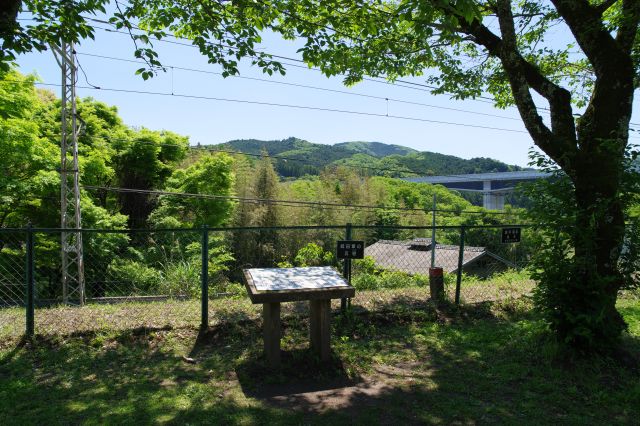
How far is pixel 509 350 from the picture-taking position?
5195 mm

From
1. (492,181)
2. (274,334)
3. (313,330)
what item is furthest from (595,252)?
(492,181)

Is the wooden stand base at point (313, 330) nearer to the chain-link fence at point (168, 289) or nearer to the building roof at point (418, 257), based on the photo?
the chain-link fence at point (168, 289)

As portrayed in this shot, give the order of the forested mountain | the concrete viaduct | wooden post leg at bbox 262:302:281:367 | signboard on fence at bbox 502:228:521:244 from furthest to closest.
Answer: the forested mountain, the concrete viaduct, signboard on fence at bbox 502:228:521:244, wooden post leg at bbox 262:302:281:367

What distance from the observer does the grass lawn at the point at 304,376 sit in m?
3.58

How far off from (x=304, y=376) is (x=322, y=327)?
1.84 ft

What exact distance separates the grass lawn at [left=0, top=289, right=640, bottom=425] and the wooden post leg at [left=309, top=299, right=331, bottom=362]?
0.14m

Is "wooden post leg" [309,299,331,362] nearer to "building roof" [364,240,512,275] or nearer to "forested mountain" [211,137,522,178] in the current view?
"building roof" [364,240,512,275]

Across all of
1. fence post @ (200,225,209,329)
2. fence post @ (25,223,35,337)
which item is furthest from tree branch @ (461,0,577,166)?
fence post @ (25,223,35,337)

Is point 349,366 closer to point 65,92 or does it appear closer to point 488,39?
point 488,39

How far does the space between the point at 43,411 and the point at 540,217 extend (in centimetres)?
507

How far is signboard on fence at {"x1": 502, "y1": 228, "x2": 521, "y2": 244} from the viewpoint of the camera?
699 centimetres

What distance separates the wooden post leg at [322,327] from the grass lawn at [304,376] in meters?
0.14

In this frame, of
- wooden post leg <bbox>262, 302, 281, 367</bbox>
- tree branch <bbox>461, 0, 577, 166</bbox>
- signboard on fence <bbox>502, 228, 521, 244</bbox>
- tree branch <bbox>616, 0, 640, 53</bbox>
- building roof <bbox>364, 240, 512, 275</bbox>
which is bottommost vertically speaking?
building roof <bbox>364, 240, 512, 275</bbox>

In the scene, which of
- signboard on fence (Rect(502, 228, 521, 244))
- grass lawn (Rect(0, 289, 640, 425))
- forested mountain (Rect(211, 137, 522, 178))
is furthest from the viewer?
forested mountain (Rect(211, 137, 522, 178))
